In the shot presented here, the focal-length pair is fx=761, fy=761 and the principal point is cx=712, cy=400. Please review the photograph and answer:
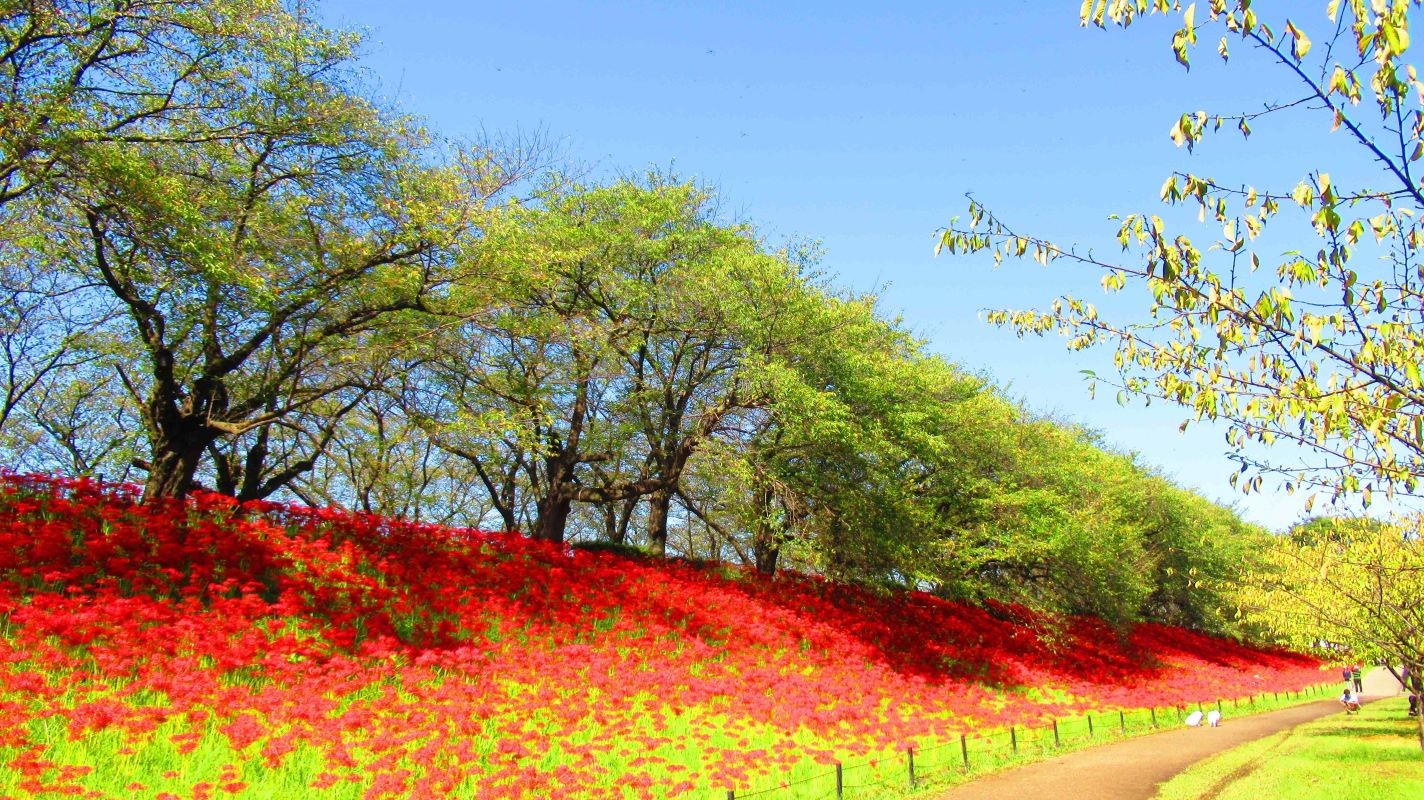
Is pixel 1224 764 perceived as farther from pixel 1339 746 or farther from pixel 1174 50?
pixel 1174 50

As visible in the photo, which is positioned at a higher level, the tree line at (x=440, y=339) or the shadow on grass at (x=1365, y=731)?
the tree line at (x=440, y=339)

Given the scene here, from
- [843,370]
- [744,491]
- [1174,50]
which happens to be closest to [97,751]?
[1174,50]

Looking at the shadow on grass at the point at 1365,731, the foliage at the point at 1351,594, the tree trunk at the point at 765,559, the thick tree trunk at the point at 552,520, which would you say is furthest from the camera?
the tree trunk at the point at 765,559

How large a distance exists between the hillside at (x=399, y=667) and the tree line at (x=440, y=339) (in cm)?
232

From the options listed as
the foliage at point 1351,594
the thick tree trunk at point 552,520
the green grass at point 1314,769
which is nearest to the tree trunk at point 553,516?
the thick tree trunk at point 552,520

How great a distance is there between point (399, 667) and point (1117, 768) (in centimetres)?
1367

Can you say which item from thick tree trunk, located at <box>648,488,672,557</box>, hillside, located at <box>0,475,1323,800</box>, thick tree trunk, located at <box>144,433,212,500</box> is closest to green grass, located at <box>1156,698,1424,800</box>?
hillside, located at <box>0,475,1323,800</box>

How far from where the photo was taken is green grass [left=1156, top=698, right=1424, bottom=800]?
13.1m

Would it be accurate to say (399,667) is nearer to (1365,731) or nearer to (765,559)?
(765,559)

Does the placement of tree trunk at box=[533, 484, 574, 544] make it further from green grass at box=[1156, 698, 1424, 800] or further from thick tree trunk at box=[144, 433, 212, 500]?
green grass at box=[1156, 698, 1424, 800]

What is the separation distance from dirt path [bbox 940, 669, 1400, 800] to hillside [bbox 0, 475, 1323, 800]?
2.05m

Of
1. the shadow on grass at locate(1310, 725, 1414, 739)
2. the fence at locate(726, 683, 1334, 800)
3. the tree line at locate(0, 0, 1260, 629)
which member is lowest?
the shadow on grass at locate(1310, 725, 1414, 739)

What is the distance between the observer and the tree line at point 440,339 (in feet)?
40.7

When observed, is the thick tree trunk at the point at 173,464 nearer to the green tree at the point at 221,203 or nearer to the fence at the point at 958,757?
the green tree at the point at 221,203
